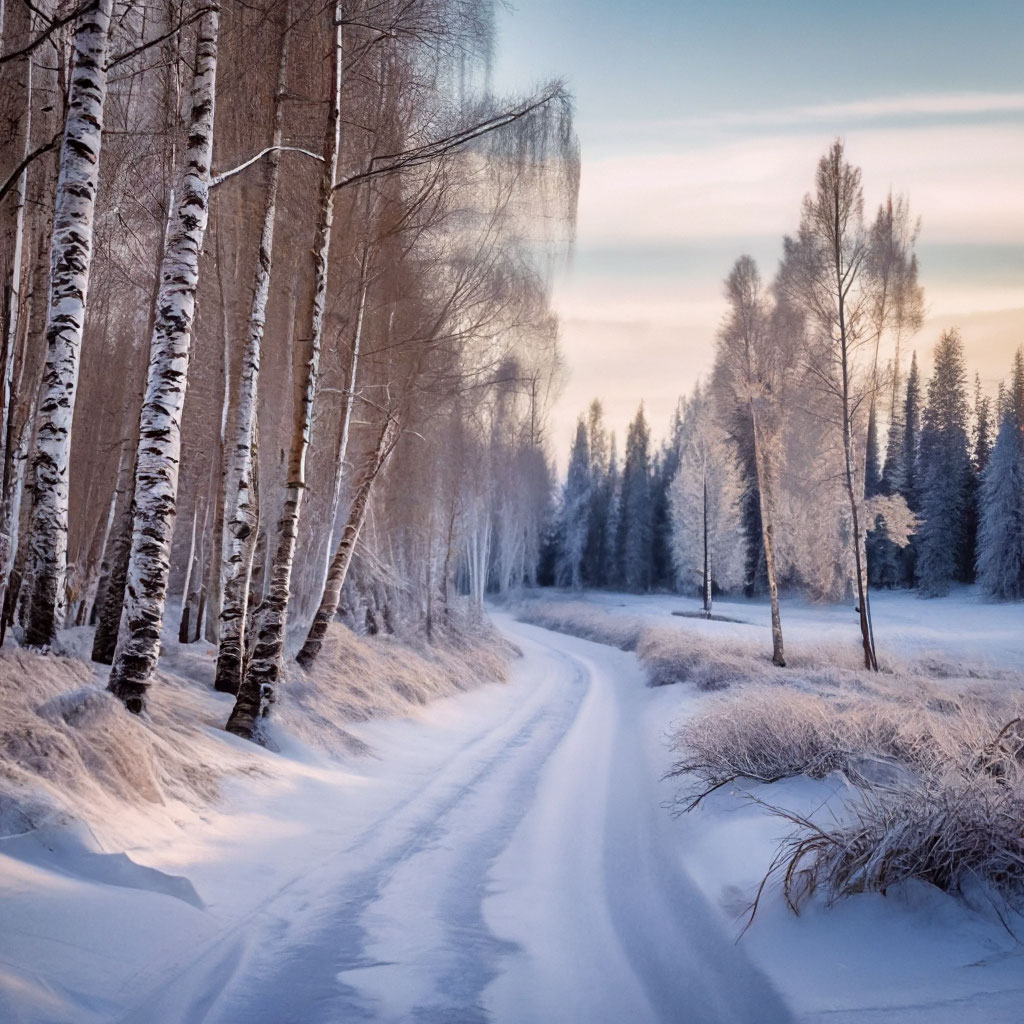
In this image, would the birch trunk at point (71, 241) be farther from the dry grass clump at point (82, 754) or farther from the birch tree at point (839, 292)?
the birch tree at point (839, 292)

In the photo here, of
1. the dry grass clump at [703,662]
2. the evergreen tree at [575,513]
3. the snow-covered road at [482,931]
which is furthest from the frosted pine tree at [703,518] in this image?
the snow-covered road at [482,931]

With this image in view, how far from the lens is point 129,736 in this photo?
178 inches

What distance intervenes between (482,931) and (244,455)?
5968 millimetres

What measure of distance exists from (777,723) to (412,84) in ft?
24.4

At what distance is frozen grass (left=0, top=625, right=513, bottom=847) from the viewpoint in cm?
371

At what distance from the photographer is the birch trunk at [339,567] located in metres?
10.7

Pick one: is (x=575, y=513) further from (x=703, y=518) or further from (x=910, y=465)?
(x=910, y=465)

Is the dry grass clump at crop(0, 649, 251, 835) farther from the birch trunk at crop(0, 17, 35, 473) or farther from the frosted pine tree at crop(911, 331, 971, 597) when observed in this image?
the frosted pine tree at crop(911, 331, 971, 597)

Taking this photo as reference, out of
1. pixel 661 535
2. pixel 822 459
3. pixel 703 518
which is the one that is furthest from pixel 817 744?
pixel 661 535

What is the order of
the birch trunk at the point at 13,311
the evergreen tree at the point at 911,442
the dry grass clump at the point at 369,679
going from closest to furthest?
the birch trunk at the point at 13,311
the dry grass clump at the point at 369,679
the evergreen tree at the point at 911,442

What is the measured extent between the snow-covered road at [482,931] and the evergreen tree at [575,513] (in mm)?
50539

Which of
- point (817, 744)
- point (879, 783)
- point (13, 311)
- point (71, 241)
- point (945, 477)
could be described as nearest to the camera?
point (879, 783)

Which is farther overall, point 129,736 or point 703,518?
point 703,518

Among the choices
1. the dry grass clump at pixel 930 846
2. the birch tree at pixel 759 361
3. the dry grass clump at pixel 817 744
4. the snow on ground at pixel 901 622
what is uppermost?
the birch tree at pixel 759 361
